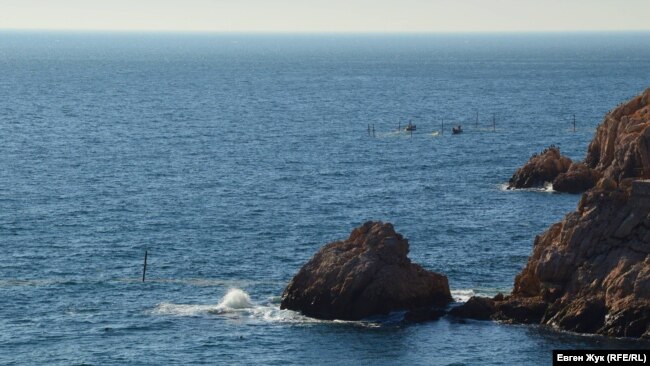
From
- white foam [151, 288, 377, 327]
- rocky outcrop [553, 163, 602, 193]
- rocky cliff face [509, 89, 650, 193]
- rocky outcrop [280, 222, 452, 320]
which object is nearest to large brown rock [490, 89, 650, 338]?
rocky cliff face [509, 89, 650, 193]

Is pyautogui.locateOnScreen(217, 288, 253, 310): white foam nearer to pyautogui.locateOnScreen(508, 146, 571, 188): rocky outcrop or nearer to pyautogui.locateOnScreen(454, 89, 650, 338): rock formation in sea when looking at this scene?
pyautogui.locateOnScreen(454, 89, 650, 338): rock formation in sea

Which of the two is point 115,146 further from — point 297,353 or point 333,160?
point 297,353

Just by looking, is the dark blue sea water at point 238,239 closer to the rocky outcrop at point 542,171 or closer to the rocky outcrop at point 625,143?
the rocky outcrop at point 542,171

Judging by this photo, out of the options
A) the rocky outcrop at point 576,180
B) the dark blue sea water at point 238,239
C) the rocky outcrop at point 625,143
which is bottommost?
the dark blue sea water at point 238,239

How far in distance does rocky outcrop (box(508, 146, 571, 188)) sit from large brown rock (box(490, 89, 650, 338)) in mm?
54992

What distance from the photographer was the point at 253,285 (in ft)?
331

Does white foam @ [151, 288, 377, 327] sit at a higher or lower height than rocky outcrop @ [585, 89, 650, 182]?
lower

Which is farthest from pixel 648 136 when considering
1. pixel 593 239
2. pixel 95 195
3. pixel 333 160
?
pixel 333 160

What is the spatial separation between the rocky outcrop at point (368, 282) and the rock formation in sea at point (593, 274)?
3.09 m

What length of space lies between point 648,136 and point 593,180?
1669 inches

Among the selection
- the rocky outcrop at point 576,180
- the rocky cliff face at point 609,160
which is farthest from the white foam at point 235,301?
the rocky outcrop at point 576,180

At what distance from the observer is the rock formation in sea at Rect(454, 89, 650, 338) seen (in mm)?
81688

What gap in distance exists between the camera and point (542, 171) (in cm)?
14488

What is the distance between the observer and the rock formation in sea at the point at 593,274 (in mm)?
81688
